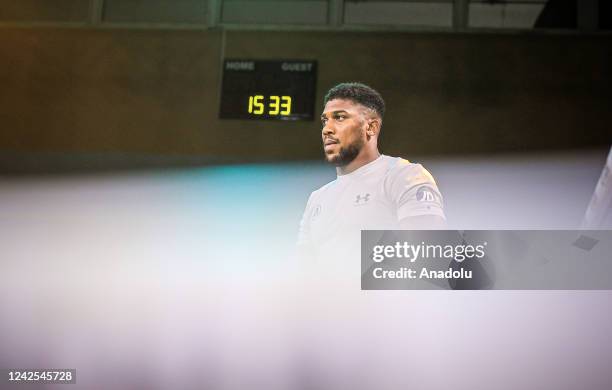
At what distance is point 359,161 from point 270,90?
0.76 metres

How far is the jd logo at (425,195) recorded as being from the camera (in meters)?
3.19

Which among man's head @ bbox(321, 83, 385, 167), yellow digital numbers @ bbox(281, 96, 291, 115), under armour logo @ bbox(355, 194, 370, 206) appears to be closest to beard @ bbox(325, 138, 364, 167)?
man's head @ bbox(321, 83, 385, 167)

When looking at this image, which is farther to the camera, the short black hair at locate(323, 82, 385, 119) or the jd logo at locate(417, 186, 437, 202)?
the short black hair at locate(323, 82, 385, 119)

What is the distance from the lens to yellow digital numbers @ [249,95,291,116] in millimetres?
3676

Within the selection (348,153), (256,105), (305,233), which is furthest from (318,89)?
(305,233)

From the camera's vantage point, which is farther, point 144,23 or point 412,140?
point 144,23

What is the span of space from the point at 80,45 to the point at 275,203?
64.9 inches

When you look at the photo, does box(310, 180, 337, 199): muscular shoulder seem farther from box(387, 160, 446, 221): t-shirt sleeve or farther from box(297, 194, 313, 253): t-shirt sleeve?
box(387, 160, 446, 221): t-shirt sleeve

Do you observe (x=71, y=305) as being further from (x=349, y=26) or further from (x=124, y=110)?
(x=349, y=26)

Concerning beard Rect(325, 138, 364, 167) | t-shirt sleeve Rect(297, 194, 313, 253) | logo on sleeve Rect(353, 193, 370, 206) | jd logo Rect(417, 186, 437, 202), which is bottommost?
t-shirt sleeve Rect(297, 194, 313, 253)

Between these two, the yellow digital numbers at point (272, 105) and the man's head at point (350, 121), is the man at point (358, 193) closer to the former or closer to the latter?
the man's head at point (350, 121)

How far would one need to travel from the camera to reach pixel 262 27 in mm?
3887

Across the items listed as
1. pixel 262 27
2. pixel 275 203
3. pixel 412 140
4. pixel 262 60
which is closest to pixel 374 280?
pixel 275 203

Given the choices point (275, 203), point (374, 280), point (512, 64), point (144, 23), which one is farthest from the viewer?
point (144, 23)
